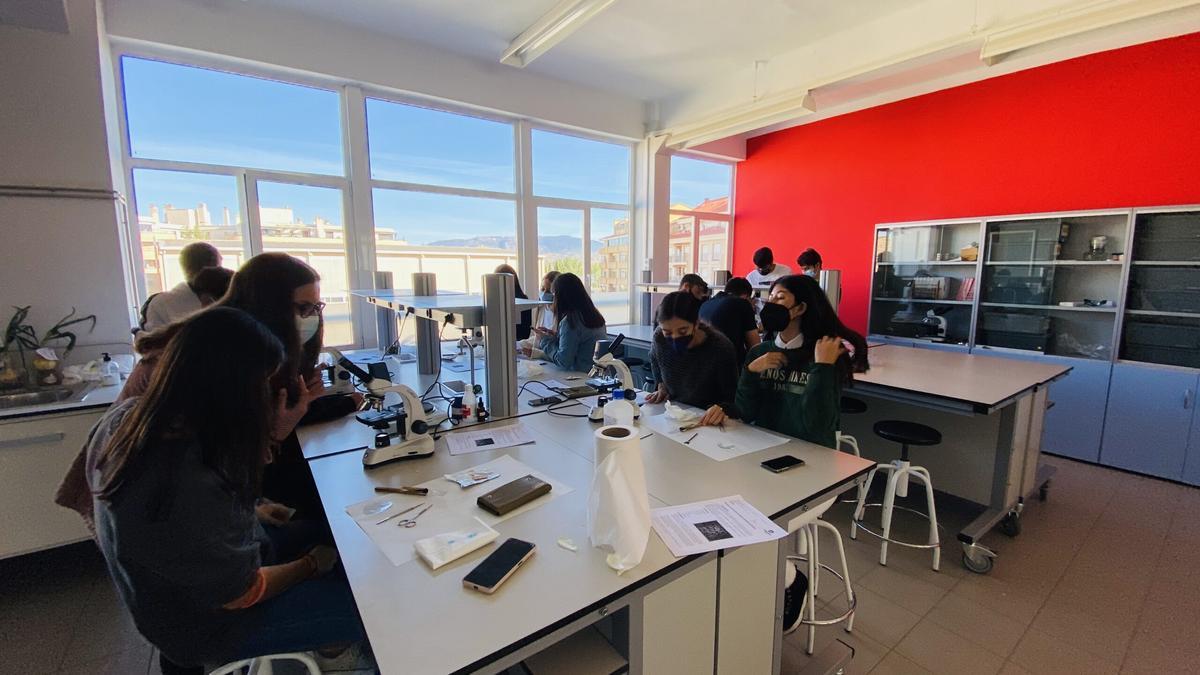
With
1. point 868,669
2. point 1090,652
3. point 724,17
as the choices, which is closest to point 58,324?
point 868,669


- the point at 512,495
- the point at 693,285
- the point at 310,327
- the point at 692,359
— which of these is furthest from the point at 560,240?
the point at 512,495

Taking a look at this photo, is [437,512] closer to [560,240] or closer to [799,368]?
[799,368]

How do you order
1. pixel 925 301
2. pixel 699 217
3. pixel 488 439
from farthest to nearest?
pixel 699 217 → pixel 925 301 → pixel 488 439

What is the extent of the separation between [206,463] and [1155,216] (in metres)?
5.31

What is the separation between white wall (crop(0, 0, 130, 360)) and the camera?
8.56 ft

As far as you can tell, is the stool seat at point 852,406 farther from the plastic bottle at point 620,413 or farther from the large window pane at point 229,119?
the large window pane at point 229,119

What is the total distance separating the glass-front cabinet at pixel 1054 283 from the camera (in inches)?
141

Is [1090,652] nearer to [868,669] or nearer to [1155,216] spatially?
[868,669]

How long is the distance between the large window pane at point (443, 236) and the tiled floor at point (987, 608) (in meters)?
2.73

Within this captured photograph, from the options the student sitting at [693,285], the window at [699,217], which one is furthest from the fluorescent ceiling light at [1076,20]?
the window at [699,217]

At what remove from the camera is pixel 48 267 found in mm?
2705

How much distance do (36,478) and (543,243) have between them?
13.3ft

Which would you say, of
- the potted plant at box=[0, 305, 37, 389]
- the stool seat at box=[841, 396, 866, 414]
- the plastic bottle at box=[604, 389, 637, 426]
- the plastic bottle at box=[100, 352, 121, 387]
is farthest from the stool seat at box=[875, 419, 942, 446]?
the potted plant at box=[0, 305, 37, 389]

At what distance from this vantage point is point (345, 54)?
12.6ft
